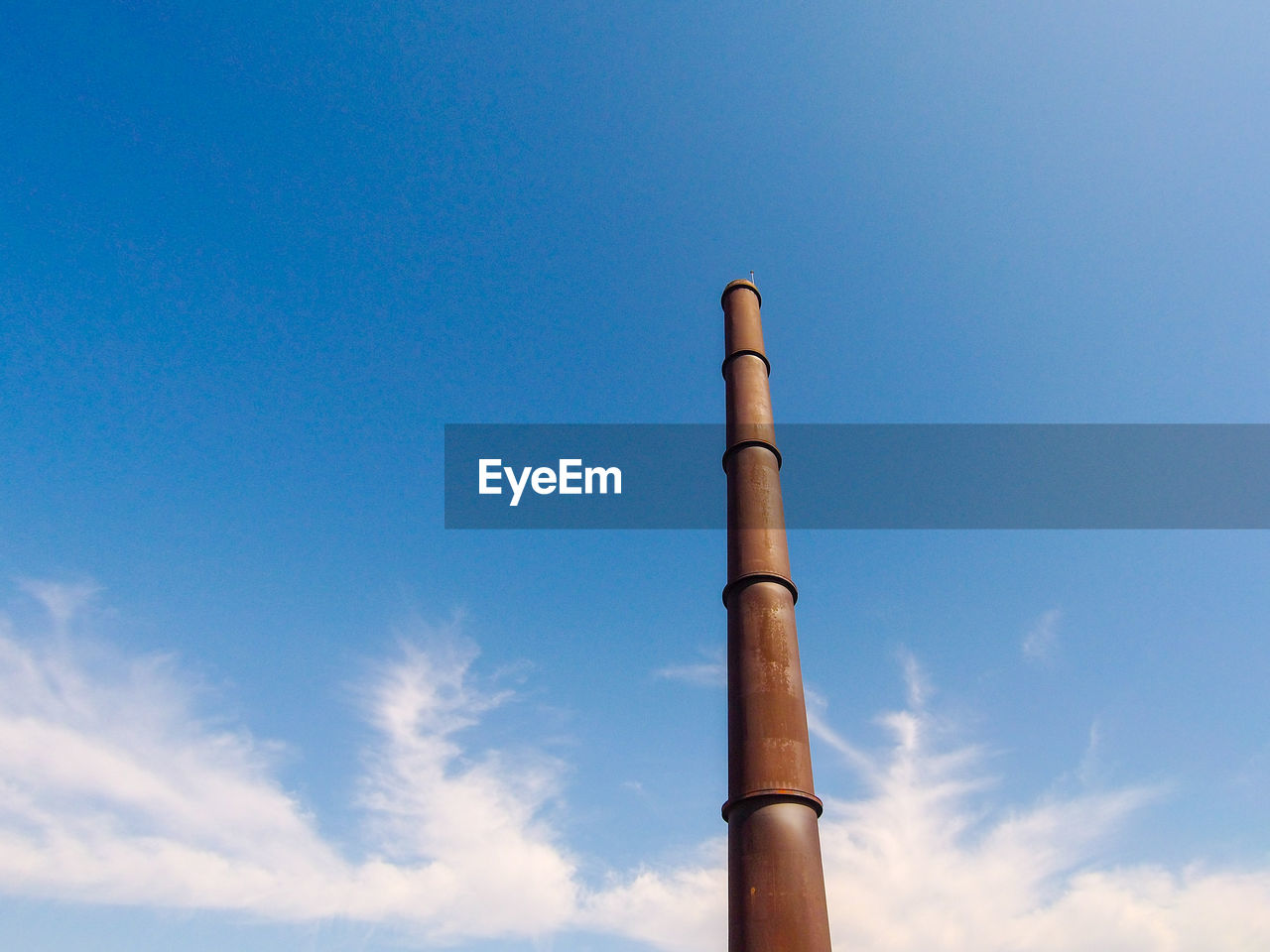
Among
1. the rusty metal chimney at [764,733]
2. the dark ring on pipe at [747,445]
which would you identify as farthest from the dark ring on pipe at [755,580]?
the dark ring on pipe at [747,445]

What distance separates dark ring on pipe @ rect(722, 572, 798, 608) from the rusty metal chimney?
12 mm

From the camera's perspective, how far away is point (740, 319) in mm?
12273

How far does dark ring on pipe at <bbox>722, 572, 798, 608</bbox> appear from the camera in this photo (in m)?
9.04

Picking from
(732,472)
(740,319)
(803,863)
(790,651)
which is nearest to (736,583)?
(790,651)

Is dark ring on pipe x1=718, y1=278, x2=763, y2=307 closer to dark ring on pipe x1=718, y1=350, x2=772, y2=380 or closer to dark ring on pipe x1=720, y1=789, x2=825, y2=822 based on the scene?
dark ring on pipe x1=718, y1=350, x2=772, y2=380

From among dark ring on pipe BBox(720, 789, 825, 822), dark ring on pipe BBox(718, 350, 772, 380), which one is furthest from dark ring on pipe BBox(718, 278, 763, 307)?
dark ring on pipe BBox(720, 789, 825, 822)

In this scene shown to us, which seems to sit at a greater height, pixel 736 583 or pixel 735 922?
pixel 736 583

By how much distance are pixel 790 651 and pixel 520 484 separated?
532 cm

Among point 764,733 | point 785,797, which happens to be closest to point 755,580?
point 764,733

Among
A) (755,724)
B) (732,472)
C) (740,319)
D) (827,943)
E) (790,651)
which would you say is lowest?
(827,943)

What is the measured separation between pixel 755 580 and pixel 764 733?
1.91 metres

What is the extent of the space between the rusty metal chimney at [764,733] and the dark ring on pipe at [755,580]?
1cm

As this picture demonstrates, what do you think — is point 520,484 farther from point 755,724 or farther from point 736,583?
point 755,724

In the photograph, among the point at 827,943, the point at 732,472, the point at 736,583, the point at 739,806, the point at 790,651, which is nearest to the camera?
the point at 827,943
